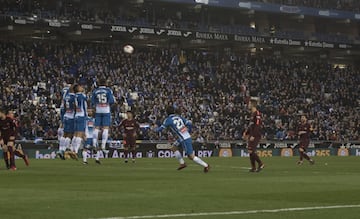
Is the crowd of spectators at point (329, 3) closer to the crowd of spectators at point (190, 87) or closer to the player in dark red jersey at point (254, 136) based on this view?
the crowd of spectators at point (190, 87)

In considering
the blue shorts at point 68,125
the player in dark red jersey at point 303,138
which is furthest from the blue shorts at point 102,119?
the player in dark red jersey at point 303,138

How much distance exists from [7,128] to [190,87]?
118 feet

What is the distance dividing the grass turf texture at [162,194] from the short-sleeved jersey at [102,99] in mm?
5849

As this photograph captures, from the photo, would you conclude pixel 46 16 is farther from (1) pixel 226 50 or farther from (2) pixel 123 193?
(2) pixel 123 193

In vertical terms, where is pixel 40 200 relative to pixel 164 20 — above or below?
below

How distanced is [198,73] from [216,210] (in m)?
50.5

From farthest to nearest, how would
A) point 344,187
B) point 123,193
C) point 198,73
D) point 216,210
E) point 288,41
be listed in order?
point 288,41 → point 198,73 → point 344,187 → point 123,193 → point 216,210

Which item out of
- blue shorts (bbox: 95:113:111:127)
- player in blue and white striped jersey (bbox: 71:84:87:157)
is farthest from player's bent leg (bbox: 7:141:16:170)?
blue shorts (bbox: 95:113:111:127)

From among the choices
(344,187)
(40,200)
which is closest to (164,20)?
(344,187)

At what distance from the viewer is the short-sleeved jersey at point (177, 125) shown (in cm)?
2450

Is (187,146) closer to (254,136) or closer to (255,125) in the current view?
(254,136)

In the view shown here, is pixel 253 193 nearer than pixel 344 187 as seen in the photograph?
Yes

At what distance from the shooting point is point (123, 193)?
16047 millimetres

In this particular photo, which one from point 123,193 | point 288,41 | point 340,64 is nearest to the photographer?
point 123,193
